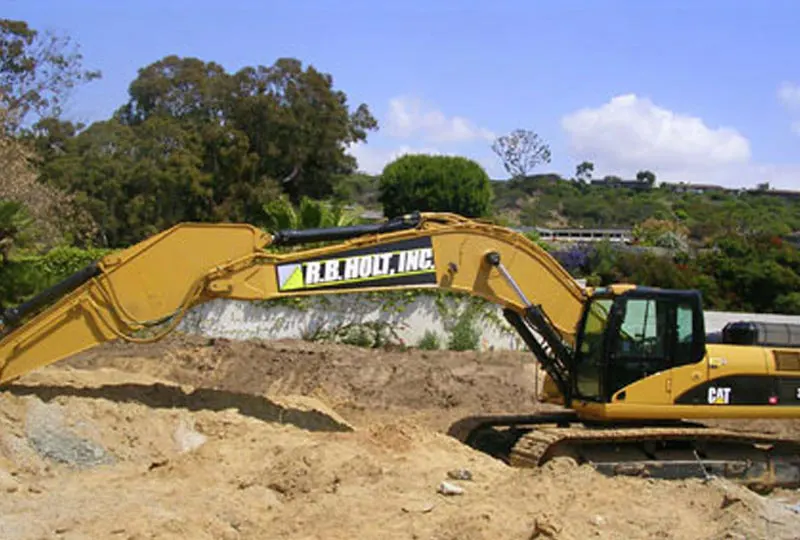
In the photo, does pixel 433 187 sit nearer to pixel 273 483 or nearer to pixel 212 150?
pixel 212 150

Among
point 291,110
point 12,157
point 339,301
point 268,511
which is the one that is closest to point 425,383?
point 339,301

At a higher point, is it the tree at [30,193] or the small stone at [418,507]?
the tree at [30,193]

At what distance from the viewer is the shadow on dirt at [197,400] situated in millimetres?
11570

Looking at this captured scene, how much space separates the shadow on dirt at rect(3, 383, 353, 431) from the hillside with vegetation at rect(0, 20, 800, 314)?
4566 millimetres

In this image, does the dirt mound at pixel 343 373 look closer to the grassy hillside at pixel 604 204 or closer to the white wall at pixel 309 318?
the white wall at pixel 309 318

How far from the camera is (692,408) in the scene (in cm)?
1166

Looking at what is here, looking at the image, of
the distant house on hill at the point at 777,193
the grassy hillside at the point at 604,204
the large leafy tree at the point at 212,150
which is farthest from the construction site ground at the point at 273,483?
the distant house on hill at the point at 777,193

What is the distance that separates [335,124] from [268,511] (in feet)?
134

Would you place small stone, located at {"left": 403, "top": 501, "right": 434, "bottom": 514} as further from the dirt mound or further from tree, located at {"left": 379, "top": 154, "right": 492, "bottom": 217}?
tree, located at {"left": 379, "top": 154, "right": 492, "bottom": 217}

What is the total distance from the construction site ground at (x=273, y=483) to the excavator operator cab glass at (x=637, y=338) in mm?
1448

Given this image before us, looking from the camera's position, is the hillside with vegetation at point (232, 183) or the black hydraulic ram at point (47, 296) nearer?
the black hydraulic ram at point (47, 296)

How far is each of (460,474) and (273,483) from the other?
193 cm

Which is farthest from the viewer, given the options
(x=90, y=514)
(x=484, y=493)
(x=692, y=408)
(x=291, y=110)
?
(x=291, y=110)

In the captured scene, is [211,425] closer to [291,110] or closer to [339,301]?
[339,301]
